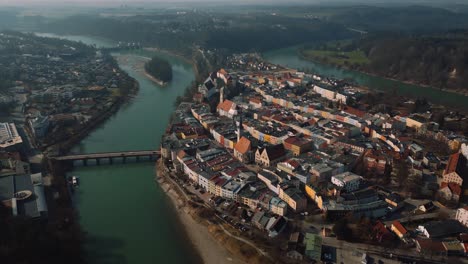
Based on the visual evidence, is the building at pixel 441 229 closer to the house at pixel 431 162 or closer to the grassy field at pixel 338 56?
the house at pixel 431 162

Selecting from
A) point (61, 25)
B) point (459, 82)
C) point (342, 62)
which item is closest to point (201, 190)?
point (459, 82)

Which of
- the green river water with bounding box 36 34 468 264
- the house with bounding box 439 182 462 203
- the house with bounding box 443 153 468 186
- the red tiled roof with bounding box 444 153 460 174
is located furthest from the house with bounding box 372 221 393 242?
the green river water with bounding box 36 34 468 264

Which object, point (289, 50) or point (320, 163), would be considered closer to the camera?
point (320, 163)

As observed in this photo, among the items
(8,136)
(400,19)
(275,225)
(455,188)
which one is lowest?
(8,136)

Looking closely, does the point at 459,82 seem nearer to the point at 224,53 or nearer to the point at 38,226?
the point at 224,53

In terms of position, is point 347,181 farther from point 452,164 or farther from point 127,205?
point 127,205

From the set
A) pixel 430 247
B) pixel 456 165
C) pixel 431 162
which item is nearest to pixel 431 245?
pixel 430 247

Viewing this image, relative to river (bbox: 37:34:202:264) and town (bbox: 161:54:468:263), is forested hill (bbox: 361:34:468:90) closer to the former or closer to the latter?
town (bbox: 161:54:468:263)
